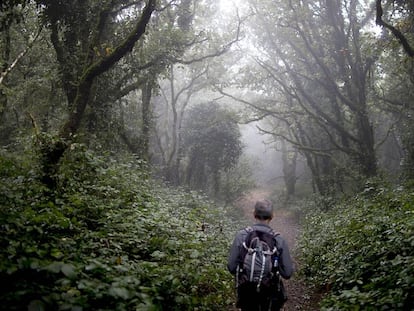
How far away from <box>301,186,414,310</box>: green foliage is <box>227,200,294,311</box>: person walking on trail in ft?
4.03

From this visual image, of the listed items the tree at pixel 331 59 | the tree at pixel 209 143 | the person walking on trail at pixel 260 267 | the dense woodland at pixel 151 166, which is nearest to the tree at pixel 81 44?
the dense woodland at pixel 151 166

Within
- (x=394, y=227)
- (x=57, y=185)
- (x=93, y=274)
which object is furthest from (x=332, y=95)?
(x=93, y=274)

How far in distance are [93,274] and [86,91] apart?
724cm

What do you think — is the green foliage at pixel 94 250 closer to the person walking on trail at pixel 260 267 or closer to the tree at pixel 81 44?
the person walking on trail at pixel 260 267

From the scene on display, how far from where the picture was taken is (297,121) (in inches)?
874

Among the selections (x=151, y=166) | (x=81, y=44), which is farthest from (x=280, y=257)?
(x=151, y=166)

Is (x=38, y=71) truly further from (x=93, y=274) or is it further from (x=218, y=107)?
(x=93, y=274)

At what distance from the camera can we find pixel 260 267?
13.1ft

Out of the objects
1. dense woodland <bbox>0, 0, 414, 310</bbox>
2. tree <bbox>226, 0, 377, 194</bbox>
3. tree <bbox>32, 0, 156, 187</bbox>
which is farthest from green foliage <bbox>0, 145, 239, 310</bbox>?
tree <bbox>226, 0, 377, 194</bbox>

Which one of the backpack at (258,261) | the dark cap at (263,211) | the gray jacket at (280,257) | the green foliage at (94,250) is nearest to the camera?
the green foliage at (94,250)

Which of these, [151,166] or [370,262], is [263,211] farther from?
[151,166]

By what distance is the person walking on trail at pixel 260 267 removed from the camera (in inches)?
157

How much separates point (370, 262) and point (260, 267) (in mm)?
3151

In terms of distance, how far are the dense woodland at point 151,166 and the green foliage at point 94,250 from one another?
26mm
